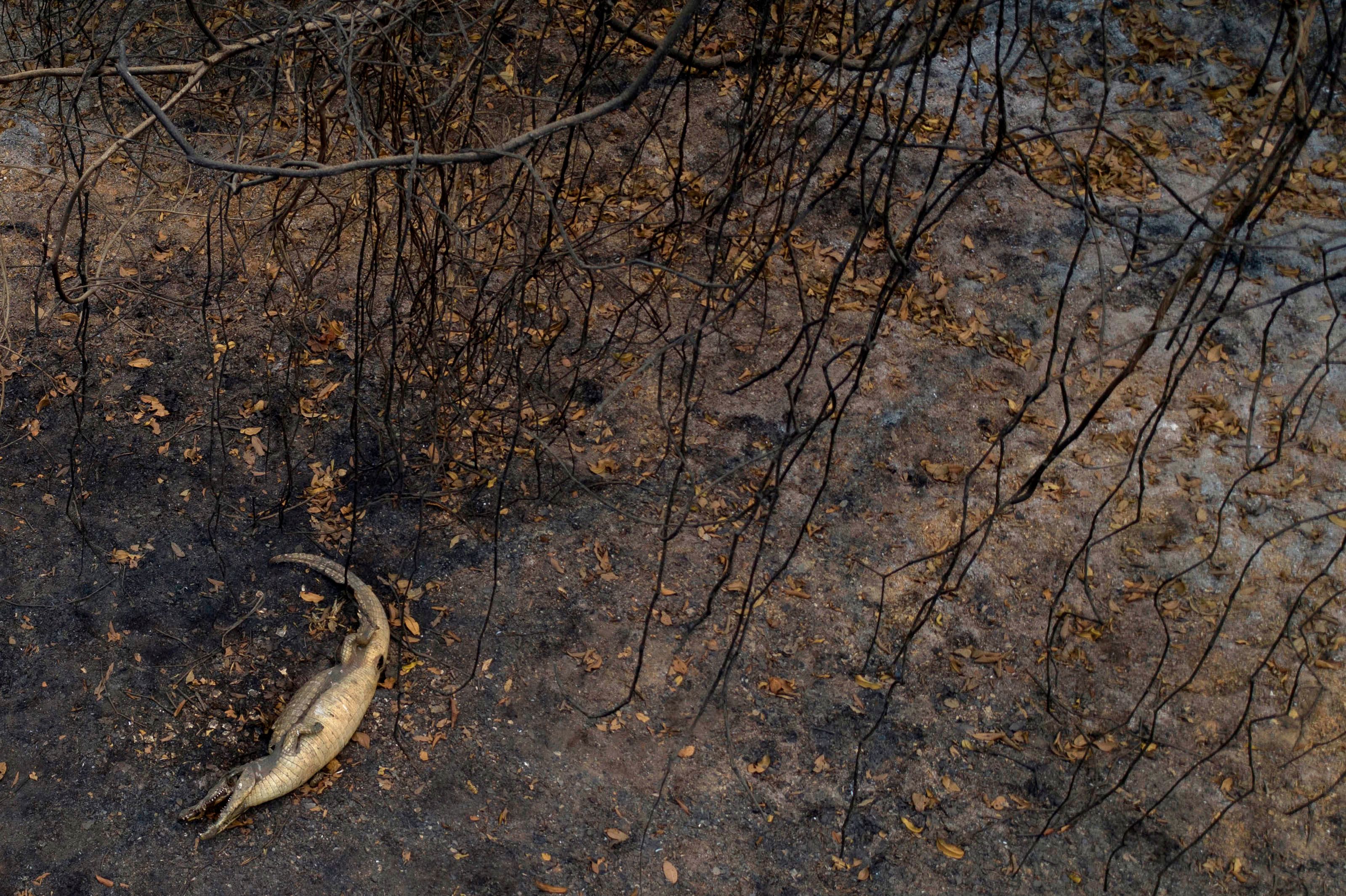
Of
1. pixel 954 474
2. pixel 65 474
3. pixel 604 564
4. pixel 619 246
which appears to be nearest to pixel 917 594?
pixel 954 474

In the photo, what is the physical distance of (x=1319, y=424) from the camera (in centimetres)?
557

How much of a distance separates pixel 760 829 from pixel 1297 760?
2231 millimetres

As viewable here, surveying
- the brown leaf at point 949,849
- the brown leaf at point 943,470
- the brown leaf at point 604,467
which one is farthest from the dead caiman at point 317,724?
the brown leaf at point 943,470

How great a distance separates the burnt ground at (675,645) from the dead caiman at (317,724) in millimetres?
103

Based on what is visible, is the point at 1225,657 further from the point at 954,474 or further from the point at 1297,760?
the point at 954,474

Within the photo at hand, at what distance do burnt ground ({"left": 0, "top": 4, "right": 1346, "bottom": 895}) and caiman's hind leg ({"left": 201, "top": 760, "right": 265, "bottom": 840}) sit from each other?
0.20ft

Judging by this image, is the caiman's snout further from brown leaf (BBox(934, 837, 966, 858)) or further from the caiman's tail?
brown leaf (BBox(934, 837, 966, 858))

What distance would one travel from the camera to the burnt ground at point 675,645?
3893mm

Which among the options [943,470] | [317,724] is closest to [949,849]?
[943,470]

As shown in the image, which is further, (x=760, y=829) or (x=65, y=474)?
(x=65, y=474)

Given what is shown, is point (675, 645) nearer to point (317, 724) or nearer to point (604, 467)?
point (604, 467)

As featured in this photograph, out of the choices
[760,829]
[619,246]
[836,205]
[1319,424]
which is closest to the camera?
[760,829]

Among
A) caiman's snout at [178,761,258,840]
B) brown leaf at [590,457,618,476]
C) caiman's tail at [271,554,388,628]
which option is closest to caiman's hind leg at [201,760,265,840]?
caiman's snout at [178,761,258,840]

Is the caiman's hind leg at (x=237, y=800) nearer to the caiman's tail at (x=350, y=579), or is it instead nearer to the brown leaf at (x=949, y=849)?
the caiman's tail at (x=350, y=579)
